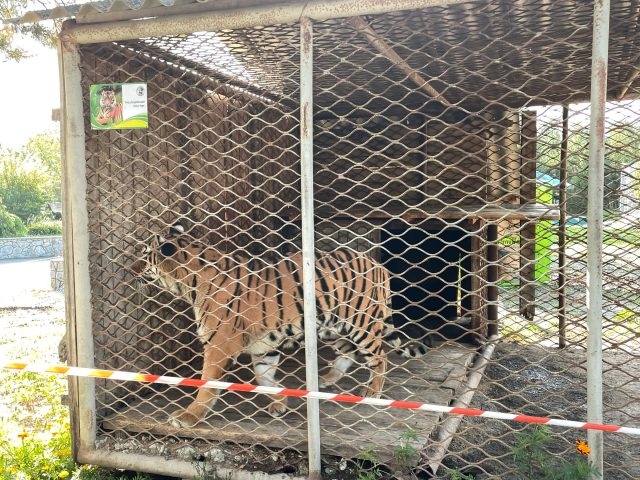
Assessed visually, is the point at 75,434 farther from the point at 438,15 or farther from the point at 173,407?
the point at 438,15

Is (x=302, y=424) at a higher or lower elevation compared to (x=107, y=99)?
lower

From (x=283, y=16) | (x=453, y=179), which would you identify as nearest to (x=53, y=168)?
(x=453, y=179)

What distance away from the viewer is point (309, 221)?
294 cm

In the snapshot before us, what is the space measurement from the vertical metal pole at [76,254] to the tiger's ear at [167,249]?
578 millimetres

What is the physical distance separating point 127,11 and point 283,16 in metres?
0.95

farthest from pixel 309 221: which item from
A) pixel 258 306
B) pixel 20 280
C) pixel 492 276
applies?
pixel 20 280

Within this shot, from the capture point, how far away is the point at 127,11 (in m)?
3.05

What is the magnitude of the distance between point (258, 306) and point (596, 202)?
246cm

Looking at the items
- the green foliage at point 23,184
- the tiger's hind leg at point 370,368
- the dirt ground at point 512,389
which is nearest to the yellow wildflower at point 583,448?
the dirt ground at point 512,389

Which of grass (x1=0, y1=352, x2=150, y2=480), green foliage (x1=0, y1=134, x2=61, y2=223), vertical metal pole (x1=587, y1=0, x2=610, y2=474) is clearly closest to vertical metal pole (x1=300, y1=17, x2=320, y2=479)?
grass (x1=0, y1=352, x2=150, y2=480)

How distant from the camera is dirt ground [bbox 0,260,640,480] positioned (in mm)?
2965

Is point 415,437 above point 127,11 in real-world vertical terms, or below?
below

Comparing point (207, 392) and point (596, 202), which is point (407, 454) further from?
point (596, 202)

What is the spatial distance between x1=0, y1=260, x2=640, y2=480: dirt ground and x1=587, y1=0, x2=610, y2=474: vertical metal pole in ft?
0.39
